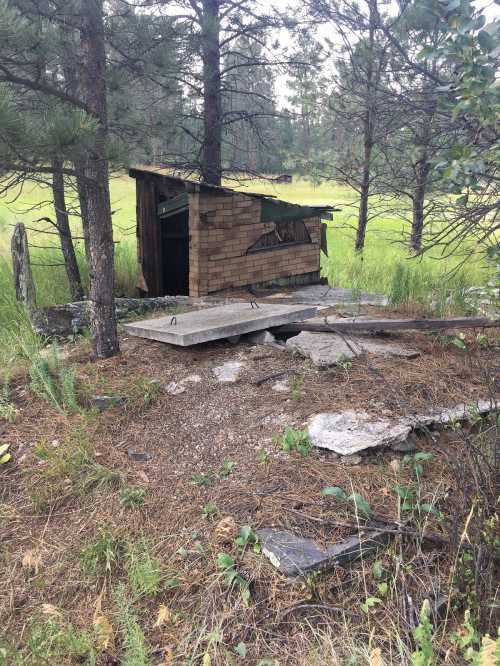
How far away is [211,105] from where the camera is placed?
28.5 ft

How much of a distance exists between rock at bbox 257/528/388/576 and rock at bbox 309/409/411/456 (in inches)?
25.2

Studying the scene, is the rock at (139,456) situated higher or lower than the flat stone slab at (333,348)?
lower

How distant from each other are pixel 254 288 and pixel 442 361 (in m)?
3.75

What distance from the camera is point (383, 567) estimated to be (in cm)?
247

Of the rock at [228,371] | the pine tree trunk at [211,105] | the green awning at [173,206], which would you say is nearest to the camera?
the rock at [228,371]

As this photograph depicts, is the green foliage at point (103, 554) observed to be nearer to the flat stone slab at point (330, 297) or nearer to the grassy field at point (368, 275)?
the grassy field at point (368, 275)

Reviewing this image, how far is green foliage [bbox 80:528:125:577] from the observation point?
2.65 metres

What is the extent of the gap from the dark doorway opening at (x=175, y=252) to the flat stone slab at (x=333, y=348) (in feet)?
13.7

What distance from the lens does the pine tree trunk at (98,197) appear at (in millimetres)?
4098

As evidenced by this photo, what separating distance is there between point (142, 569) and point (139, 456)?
3.16 feet

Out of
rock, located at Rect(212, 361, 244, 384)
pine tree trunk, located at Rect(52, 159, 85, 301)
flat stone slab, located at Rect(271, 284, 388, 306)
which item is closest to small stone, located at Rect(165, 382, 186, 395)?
rock, located at Rect(212, 361, 244, 384)

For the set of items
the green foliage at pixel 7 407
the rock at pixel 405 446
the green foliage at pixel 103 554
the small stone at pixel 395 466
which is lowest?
the green foliage at pixel 103 554

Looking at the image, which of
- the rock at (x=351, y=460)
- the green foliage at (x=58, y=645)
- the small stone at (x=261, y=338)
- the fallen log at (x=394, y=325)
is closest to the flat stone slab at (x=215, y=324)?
the small stone at (x=261, y=338)

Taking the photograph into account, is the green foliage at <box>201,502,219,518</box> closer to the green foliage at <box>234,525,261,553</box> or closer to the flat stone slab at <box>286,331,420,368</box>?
the green foliage at <box>234,525,261,553</box>
